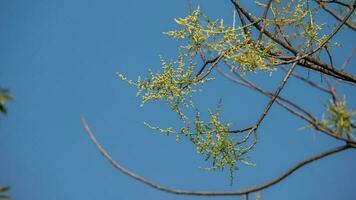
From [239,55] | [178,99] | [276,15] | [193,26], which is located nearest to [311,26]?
[276,15]

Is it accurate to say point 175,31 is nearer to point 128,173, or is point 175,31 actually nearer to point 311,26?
point 311,26

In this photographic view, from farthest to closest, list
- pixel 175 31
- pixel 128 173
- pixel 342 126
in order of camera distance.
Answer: pixel 175 31 < pixel 342 126 < pixel 128 173

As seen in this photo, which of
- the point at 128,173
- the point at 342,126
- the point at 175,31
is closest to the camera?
the point at 128,173

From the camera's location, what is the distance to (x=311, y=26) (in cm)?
322

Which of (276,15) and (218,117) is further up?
(276,15)

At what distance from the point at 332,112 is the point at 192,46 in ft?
5.76

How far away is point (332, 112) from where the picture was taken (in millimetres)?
1693

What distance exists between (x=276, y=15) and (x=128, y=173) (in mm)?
2048

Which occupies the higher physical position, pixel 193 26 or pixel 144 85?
pixel 193 26

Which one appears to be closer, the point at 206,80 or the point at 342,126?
the point at 342,126

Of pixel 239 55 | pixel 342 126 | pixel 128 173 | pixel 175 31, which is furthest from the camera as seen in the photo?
pixel 175 31

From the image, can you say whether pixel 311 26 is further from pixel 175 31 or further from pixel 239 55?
pixel 175 31

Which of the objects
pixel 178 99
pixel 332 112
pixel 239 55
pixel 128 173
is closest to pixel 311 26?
pixel 239 55

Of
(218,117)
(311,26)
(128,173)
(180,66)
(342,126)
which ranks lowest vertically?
(128,173)
